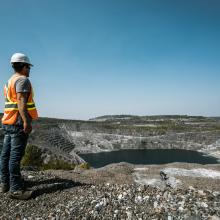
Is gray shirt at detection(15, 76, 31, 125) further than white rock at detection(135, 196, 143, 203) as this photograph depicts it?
No

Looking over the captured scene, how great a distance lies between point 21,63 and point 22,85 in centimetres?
76

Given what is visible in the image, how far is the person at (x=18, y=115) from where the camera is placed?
6.60 m

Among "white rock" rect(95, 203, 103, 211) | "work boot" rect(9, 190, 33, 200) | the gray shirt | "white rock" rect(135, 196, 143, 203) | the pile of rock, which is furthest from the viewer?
"work boot" rect(9, 190, 33, 200)

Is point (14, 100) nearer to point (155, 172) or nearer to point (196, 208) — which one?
point (196, 208)

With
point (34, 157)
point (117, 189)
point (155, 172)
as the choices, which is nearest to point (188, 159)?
point (34, 157)

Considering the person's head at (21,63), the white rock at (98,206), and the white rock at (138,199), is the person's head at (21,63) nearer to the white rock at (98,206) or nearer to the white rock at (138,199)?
the white rock at (98,206)

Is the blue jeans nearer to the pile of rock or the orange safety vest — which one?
the orange safety vest

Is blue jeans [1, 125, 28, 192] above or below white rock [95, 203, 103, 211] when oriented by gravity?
above

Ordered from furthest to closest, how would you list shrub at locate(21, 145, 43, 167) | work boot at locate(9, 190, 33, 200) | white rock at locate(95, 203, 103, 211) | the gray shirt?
shrub at locate(21, 145, 43, 167) → work boot at locate(9, 190, 33, 200) → the gray shirt → white rock at locate(95, 203, 103, 211)

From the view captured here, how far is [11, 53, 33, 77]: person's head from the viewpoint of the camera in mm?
6828

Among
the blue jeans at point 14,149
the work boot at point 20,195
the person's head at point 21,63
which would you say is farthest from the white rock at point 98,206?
the person's head at point 21,63

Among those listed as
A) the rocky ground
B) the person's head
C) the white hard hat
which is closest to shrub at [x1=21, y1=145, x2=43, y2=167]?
the rocky ground

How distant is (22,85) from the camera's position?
6590 millimetres

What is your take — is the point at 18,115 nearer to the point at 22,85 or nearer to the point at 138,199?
the point at 22,85
